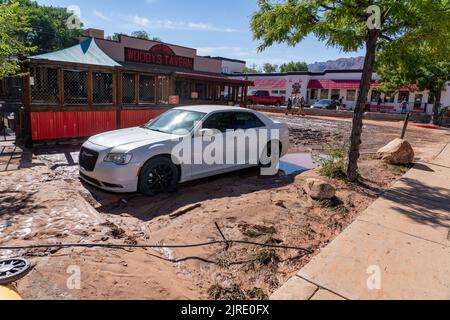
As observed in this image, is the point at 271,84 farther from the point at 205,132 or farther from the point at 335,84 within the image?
the point at 205,132

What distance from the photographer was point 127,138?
6.06 m

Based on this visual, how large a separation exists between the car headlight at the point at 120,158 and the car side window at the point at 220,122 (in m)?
1.72

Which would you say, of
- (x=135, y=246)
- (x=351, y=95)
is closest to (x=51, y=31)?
(x=351, y=95)

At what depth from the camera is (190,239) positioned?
167 inches

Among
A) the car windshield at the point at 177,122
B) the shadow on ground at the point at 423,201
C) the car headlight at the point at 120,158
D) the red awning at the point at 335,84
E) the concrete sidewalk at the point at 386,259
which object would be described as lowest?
the concrete sidewalk at the point at 386,259

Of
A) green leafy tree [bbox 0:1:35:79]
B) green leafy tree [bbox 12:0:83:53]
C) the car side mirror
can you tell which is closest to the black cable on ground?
the car side mirror

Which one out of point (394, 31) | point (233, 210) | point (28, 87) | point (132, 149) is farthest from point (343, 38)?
point (28, 87)

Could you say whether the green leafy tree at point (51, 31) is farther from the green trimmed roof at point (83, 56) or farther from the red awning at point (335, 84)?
the green trimmed roof at point (83, 56)

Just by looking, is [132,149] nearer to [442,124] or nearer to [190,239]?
[190,239]

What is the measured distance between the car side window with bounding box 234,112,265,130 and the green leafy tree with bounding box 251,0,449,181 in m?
1.56

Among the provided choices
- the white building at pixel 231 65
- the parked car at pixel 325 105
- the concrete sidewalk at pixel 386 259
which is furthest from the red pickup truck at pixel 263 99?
the concrete sidewalk at pixel 386 259

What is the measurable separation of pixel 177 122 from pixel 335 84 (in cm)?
3758

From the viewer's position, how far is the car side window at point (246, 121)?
729cm

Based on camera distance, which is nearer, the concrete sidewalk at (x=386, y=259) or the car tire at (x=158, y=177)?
the concrete sidewalk at (x=386, y=259)
